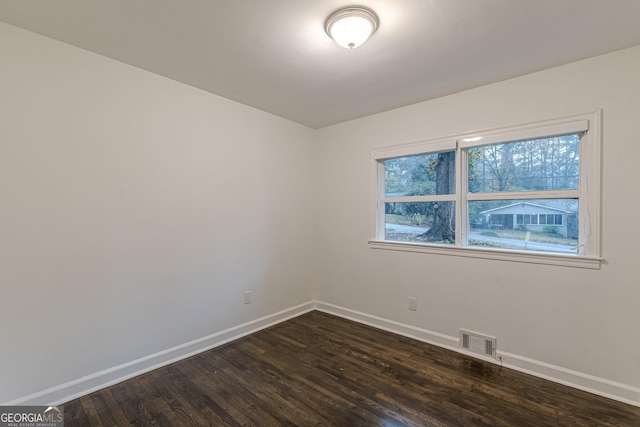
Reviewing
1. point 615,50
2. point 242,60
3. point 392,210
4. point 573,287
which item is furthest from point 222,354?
point 615,50

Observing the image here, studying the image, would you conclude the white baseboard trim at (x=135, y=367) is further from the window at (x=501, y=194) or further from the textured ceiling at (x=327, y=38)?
the textured ceiling at (x=327, y=38)

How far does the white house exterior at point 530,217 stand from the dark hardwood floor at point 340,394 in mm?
1215

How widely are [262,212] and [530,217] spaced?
2609mm

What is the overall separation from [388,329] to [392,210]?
1349 millimetres

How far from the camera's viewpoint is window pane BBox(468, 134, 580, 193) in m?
2.28

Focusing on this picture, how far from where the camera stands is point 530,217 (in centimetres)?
245

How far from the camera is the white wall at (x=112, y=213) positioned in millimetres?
1819

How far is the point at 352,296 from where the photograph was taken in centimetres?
353

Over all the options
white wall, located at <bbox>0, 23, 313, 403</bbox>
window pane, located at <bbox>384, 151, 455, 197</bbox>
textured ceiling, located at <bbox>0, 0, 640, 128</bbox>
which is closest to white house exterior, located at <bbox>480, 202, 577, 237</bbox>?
window pane, located at <bbox>384, 151, 455, 197</bbox>

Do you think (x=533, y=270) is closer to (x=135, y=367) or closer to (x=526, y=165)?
(x=526, y=165)

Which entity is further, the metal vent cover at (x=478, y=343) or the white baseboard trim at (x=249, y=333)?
the metal vent cover at (x=478, y=343)

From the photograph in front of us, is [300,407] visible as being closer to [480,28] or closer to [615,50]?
[480,28]

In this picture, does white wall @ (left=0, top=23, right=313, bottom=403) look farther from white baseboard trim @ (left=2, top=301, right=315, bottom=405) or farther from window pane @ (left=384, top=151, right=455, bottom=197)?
window pane @ (left=384, top=151, right=455, bottom=197)

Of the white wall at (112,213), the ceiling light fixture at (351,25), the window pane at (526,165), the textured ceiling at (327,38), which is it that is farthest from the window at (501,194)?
the white wall at (112,213)
